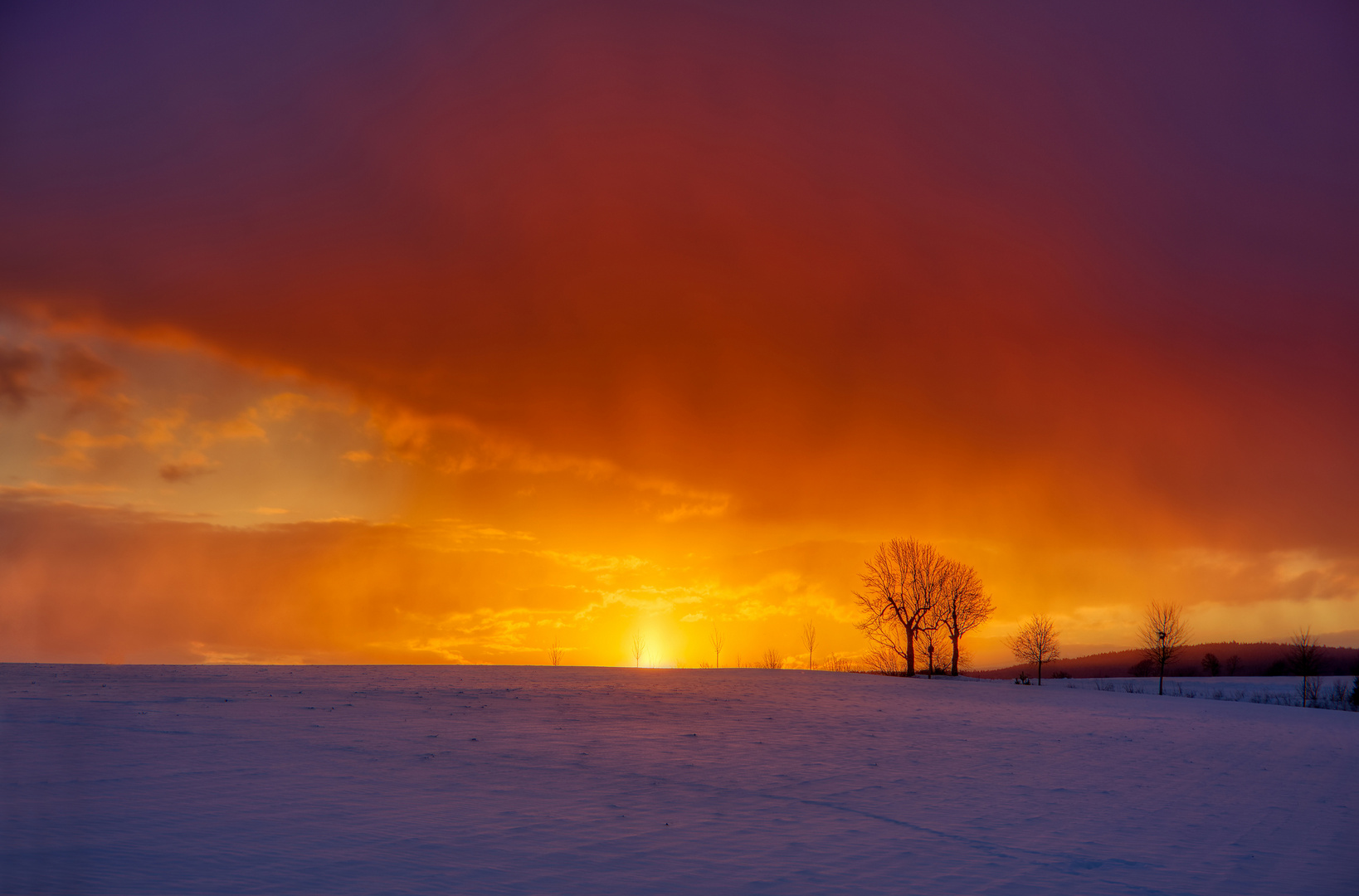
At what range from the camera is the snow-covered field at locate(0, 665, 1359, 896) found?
419 inches

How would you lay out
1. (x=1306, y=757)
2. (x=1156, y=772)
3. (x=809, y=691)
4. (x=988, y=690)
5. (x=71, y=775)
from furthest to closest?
(x=988, y=690) < (x=809, y=691) < (x=1306, y=757) < (x=1156, y=772) < (x=71, y=775)

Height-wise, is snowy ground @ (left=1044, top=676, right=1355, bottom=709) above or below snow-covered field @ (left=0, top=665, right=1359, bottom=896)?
below

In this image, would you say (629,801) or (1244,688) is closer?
(629,801)

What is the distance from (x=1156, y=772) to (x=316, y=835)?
1965 centimetres

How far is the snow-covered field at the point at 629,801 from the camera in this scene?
34.9 ft

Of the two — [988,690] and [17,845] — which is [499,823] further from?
[988,690]

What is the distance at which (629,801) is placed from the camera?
15062 mm

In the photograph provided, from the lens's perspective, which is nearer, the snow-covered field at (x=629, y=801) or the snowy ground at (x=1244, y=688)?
the snow-covered field at (x=629, y=801)

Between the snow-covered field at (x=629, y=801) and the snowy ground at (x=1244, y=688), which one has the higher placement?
the snow-covered field at (x=629, y=801)

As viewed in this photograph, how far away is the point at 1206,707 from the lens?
153ft

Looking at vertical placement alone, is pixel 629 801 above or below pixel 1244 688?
above

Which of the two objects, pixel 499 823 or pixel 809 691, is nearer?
pixel 499 823

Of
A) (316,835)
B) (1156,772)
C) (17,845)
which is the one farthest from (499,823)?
(1156,772)

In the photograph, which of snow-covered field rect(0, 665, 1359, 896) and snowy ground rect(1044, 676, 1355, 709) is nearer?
snow-covered field rect(0, 665, 1359, 896)
